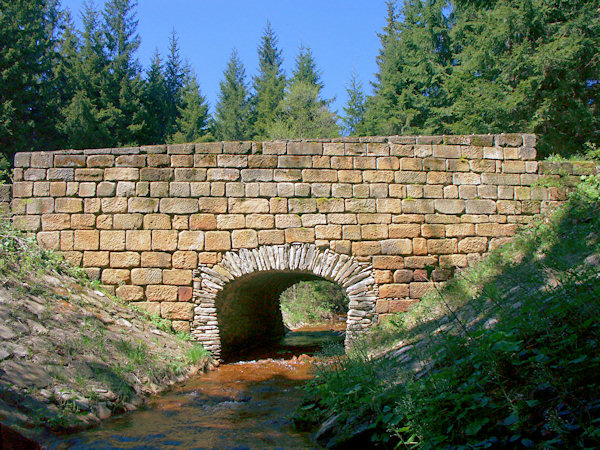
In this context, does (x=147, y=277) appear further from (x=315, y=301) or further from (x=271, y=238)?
(x=315, y=301)

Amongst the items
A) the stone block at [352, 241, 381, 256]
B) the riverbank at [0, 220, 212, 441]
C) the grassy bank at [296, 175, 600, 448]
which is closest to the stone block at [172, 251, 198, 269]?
the riverbank at [0, 220, 212, 441]

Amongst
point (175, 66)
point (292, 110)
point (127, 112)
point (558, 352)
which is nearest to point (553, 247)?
point (558, 352)

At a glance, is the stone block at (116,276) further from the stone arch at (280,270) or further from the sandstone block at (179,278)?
the stone arch at (280,270)

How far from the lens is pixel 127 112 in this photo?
25.4 metres

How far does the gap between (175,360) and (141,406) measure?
4.15 ft

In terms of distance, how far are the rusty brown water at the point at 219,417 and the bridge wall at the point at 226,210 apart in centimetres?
139

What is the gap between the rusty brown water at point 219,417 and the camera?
3.99 meters

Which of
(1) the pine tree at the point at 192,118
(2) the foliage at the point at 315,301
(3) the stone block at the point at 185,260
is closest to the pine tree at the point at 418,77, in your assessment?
(2) the foliage at the point at 315,301

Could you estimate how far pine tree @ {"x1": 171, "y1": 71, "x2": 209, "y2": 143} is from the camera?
A: 28194 millimetres

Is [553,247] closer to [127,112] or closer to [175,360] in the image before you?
[175,360]

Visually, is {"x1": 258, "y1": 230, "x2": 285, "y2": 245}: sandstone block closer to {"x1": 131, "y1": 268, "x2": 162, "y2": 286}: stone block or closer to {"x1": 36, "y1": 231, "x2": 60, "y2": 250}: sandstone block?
{"x1": 131, "y1": 268, "x2": 162, "y2": 286}: stone block

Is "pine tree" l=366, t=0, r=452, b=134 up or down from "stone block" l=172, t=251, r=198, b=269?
up

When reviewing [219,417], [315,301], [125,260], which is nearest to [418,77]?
[315,301]

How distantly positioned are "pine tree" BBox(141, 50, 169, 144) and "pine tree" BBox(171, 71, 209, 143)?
35.1 inches
